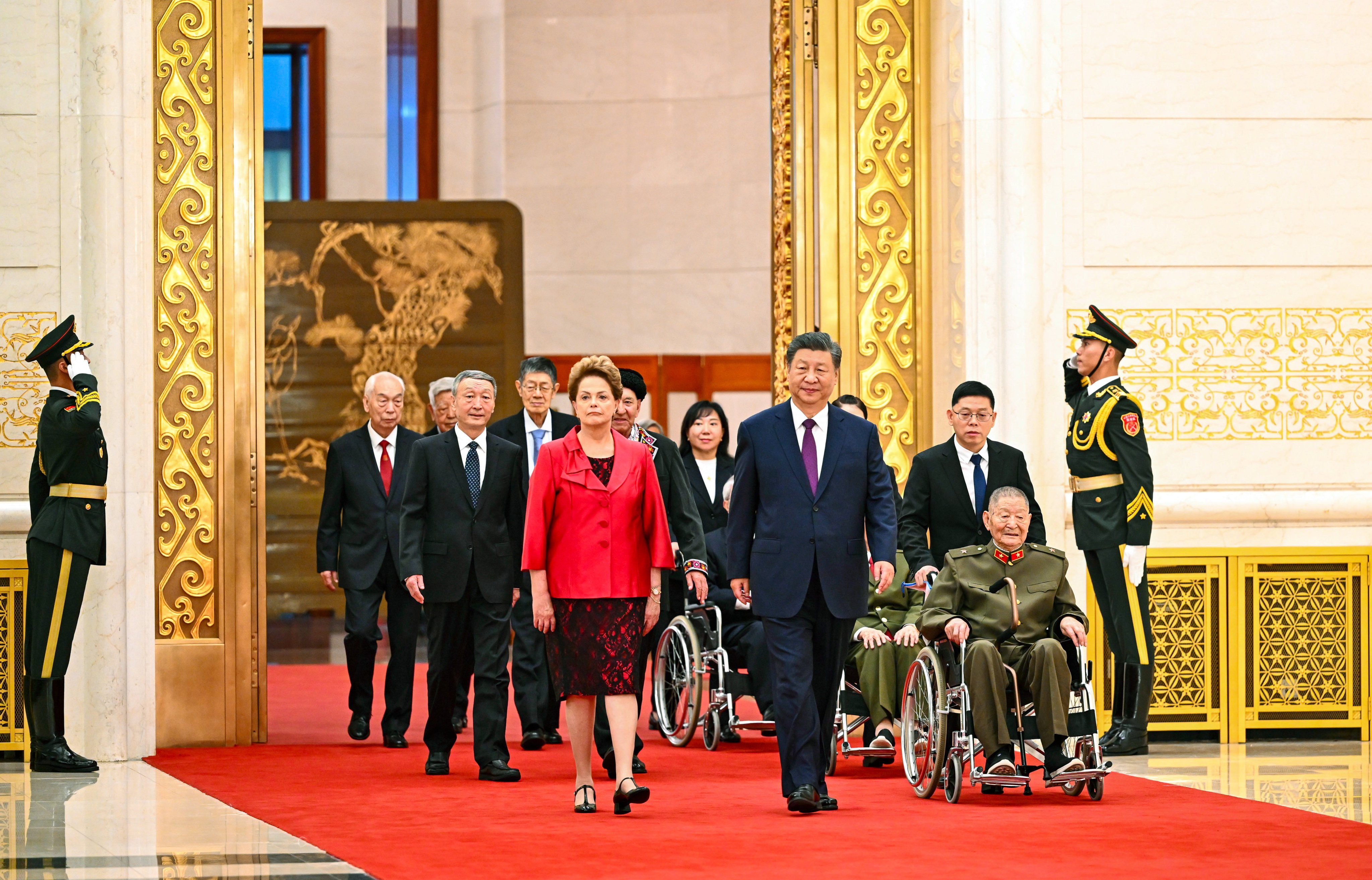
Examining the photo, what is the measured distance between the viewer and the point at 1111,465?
276 inches

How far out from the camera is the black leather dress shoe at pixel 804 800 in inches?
213

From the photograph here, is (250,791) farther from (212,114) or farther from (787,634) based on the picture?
(212,114)

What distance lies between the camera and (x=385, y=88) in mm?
15148

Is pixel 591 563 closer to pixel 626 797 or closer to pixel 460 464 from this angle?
pixel 626 797

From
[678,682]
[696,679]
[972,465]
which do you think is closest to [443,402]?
[678,682]

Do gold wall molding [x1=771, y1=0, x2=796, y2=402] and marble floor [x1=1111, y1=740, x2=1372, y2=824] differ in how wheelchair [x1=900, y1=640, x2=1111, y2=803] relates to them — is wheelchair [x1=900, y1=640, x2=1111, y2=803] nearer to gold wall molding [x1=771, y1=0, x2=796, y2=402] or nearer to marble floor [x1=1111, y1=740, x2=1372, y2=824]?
marble floor [x1=1111, y1=740, x2=1372, y2=824]

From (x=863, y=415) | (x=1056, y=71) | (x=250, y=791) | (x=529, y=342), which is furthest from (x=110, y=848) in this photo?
(x=529, y=342)

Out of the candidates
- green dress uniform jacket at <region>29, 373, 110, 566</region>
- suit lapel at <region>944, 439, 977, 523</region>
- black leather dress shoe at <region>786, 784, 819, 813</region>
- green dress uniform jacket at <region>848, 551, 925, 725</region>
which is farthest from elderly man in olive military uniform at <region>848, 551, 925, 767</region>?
green dress uniform jacket at <region>29, 373, 110, 566</region>

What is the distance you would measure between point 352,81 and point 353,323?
2775mm

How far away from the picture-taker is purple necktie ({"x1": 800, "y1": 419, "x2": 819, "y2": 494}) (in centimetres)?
563

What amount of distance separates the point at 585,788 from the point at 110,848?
1.41 m

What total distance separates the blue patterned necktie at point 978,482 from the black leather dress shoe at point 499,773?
3.52 feet

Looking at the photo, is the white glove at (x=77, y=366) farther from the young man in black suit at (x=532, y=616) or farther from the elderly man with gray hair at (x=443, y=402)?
the elderly man with gray hair at (x=443, y=402)

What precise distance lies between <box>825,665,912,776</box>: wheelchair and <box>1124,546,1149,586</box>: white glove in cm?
117
